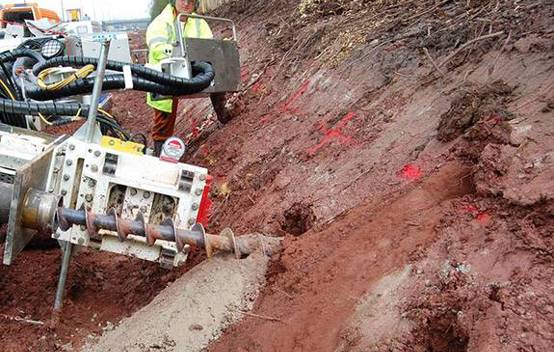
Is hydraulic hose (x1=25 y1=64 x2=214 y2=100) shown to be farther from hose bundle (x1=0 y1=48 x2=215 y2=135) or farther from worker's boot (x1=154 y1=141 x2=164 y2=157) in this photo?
worker's boot (x1=154 y1=141 x2=164 y2=157)

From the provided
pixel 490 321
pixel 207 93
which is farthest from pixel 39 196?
pixel 207 93

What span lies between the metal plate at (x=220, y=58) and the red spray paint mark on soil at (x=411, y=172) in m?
2.94

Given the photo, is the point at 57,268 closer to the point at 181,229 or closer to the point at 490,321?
the point at 181,229

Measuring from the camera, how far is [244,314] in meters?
3.51

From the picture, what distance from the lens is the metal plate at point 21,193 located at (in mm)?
3311

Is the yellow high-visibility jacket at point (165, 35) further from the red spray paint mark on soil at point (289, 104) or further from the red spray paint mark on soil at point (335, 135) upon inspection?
the red spray paint mark on soil at point (335, 135)

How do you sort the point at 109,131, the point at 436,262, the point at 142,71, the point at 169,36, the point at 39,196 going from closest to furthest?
the point at 436,262
the point at 39,196
the point at 142,71
the point at 109,131
the point at 169,36

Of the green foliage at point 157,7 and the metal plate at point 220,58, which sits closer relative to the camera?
the metal plate at point 220,58

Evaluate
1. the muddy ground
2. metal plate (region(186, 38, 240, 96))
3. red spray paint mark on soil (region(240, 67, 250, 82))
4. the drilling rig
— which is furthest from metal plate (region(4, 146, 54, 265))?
red spray paint mark on soil (region(240, 67, 250, 82))

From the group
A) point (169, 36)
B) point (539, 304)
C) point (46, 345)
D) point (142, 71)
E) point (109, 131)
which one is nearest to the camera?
point (539, 304)

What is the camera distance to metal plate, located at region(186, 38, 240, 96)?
20.6ft

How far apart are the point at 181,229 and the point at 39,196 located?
2.75 feet

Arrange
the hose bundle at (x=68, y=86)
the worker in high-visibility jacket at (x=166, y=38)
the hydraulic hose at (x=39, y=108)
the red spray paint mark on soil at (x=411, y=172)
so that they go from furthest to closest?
the worker in high-visibility jacket at (x=166, y=38) → the hose bundle at (x=68, y=86) → the hydraulic hose at (x=39, y=108) → the red spray paint mark on soil at (x=411, y=172)

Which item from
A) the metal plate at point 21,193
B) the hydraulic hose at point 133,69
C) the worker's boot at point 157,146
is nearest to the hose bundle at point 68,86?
the hydraulic hose at point 133,69
